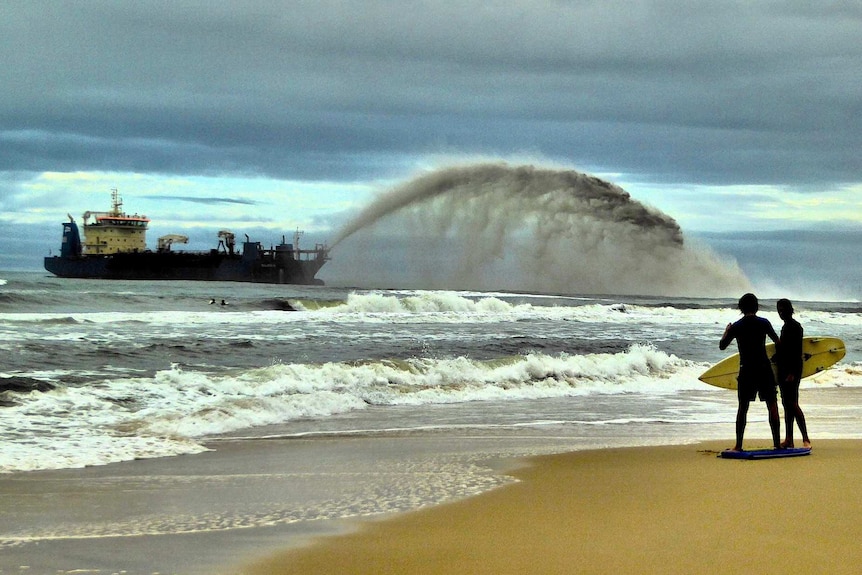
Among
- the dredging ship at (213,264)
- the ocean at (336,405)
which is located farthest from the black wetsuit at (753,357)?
the dredging ship at (213,264)

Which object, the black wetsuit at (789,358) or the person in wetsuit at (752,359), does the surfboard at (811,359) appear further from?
the person in wetsuit at (752,359)

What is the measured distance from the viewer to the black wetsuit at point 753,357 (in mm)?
7340

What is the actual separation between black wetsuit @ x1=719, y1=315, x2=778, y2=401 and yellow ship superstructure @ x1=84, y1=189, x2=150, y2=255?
3400 inches

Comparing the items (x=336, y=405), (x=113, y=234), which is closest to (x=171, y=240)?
(x=113, y=234)

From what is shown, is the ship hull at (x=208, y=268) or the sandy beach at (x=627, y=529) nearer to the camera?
the sandy beach at (x=627, y=529)

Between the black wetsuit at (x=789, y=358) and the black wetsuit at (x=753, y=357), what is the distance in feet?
Answer: 0.92

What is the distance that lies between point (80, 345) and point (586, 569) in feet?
51.6

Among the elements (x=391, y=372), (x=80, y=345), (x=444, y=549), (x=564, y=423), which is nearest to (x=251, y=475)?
(x=444, y=549)

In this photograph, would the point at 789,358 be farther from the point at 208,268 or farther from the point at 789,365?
the point at 208,268

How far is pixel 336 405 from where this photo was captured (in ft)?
38.0

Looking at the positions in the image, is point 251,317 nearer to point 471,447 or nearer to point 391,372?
point 391,372

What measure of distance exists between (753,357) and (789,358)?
1.54ft

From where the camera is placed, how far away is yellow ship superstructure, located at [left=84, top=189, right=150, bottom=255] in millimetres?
88312

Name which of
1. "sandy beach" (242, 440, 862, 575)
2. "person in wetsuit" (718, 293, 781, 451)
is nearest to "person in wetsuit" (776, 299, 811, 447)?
"person in wetsuit" (718, 293, 781, 451)
